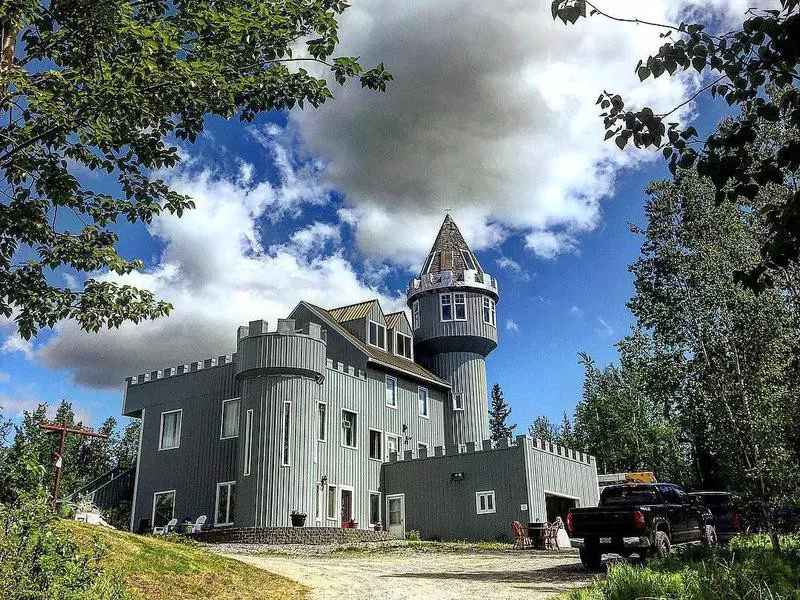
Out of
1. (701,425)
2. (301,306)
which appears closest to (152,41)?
(701,425)

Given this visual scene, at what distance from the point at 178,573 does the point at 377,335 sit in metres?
25.8

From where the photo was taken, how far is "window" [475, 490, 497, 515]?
2955 cm

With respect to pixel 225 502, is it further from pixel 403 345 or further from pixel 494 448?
pixel 403 345

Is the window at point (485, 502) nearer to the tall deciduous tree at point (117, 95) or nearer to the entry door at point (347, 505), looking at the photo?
the entry door at point (347, 505)

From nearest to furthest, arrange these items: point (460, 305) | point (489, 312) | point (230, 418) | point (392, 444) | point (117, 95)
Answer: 1. point (117, 95)
2. point (230, 418)
3. point (392, 444)
4. point (460, 305)
5. point (489, 312)

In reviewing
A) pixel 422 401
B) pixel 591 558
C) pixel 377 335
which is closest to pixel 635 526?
pixel 591 558

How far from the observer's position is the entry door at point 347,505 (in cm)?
3072

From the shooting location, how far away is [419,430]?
36781 millimetres

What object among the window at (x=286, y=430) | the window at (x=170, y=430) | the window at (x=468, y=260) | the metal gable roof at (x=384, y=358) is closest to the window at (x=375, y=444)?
the metal gable roof at (x=384, y=358)

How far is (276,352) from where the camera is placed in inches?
1142

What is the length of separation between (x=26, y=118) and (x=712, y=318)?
59.9ft

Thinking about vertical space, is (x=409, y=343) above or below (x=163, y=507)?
above

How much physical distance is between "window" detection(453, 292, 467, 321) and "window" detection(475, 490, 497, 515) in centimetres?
1167

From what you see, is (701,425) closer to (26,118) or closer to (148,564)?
(148,564)
